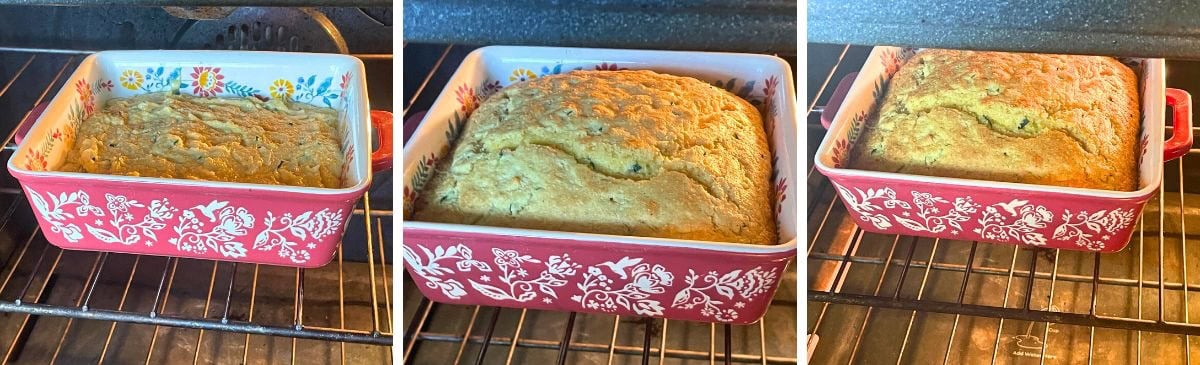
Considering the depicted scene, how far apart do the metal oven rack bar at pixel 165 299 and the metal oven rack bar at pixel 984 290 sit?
41cm

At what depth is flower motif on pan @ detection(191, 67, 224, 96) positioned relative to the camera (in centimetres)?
84

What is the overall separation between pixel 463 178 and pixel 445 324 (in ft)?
0.46

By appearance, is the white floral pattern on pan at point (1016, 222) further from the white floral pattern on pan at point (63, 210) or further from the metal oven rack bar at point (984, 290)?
the white floral pattern on pan at point (63, 210)

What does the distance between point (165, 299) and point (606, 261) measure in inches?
17.3

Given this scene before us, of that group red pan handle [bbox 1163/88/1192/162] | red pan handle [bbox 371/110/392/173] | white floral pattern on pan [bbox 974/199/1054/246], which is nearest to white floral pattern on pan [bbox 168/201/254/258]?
red pan handle [bbox 371/110/392/173]

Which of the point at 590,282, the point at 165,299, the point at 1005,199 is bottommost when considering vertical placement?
the point at 165,299

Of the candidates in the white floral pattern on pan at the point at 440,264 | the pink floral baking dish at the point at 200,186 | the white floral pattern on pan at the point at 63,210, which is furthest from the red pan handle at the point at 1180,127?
the white floral pattern on pan at the point at 63,210

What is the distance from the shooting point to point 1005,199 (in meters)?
0.66

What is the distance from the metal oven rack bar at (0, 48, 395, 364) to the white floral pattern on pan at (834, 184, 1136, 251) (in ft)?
1.49

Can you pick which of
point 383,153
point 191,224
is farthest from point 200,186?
point 383,153

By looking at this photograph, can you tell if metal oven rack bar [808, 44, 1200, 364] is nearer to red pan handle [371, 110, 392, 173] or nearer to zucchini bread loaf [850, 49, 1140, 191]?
zucchini bread loaf [850, 49, 1140, 191]

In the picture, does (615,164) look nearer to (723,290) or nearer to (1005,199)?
(723,290)

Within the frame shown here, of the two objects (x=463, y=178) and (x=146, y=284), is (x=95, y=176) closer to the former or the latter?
(x=146, y=284)

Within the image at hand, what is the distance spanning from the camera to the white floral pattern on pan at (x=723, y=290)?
663mm
